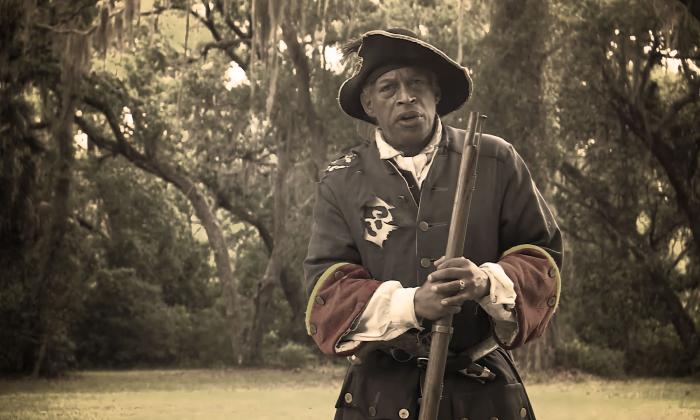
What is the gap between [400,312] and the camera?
5.77 ft

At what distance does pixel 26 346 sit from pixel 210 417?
548 centimetres

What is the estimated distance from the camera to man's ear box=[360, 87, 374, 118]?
6.77 feet

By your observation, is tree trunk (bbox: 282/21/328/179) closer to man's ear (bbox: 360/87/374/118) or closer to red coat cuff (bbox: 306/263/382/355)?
man's ear (bbox: 360/87/374/118)

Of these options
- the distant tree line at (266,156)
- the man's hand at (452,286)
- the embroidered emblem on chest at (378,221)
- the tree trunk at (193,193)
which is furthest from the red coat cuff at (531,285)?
the tree trunk at (193,193)

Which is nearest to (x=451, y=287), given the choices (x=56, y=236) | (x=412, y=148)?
(x=412, y=148)

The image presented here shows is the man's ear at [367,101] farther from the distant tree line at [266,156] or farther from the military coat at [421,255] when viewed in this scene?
the distant tree line at [266,156]

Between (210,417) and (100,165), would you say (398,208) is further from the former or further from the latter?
(100,165)

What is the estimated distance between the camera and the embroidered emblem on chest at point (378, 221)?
1.91 meters

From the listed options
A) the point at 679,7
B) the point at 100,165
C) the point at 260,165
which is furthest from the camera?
the point at 260,165

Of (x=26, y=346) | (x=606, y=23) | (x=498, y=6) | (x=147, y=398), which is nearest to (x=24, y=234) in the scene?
(x=26, y=346)

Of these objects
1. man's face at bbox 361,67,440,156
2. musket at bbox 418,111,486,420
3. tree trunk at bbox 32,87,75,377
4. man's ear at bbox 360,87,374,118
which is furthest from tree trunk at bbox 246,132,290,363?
musket at bbox 418,111,486,420

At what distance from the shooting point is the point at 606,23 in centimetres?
1280

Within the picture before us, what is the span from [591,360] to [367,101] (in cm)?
1238

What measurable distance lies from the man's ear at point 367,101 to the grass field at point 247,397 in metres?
6.42
